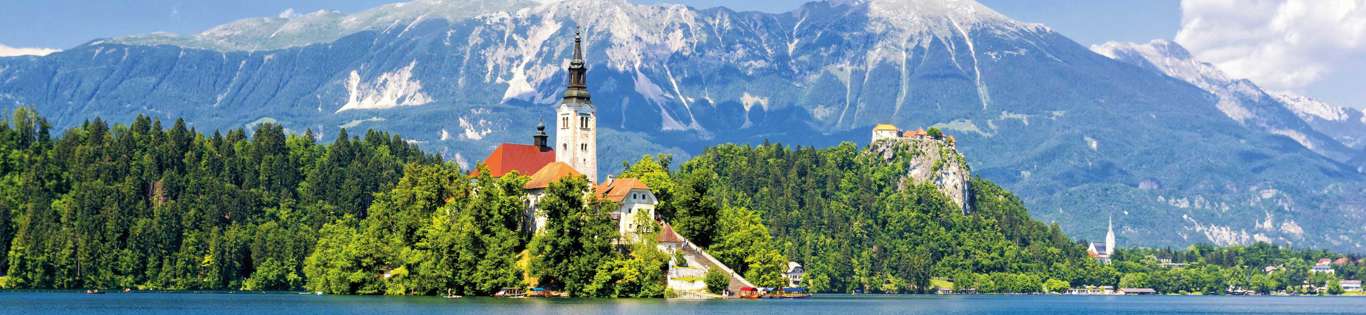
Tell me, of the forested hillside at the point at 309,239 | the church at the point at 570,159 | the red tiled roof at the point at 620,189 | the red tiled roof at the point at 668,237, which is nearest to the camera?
the forested hillside at the point at 309,239

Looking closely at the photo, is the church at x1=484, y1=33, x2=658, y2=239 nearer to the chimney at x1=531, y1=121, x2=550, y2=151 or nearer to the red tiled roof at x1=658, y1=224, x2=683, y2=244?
the chimney at x1=531, y1=121, x2=550, y2=151

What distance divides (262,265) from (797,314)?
221 ft

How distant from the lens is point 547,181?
157m

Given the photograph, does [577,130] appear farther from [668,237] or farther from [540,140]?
[668,237]

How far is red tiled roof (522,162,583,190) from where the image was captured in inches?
6181

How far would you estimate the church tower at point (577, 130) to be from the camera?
173 metres

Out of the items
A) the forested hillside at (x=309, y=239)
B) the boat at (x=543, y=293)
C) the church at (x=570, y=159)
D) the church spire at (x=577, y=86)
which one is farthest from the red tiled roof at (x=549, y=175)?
the church spire at (x=577, y=86)

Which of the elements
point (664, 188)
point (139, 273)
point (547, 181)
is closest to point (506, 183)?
point (547, 181)

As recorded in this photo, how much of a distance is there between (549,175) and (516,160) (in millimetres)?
19240

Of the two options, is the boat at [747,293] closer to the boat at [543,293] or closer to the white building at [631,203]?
the white building at [631,203]

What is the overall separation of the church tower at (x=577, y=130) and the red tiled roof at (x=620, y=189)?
13.5 m

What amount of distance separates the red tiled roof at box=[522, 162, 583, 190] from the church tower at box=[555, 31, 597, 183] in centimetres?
1164

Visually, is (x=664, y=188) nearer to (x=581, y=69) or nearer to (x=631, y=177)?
(x=631, y=177)

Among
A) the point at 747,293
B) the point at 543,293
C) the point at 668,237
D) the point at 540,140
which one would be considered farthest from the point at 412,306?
the point at 540,140
